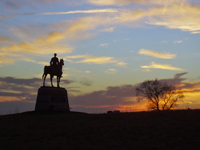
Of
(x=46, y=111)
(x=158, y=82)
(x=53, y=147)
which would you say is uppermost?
(x=158, y=82)

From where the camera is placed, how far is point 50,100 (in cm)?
3022

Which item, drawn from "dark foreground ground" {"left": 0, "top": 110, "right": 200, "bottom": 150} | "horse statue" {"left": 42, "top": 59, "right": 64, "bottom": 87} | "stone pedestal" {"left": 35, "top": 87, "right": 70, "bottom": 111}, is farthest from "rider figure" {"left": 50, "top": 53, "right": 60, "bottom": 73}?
"dark foreground ground" {"left": 0, "top": 110, "right": 200, "bottom": 150}

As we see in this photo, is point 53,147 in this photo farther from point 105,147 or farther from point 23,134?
point 23,134

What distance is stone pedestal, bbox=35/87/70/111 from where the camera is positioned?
30.0 m

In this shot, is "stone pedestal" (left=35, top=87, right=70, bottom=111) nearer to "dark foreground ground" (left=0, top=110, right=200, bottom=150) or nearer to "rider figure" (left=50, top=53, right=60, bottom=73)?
"rider figure" (left=50, top=53, right=60, bottom=73)

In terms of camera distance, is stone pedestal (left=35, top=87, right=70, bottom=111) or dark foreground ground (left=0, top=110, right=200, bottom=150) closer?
dark foreground ground (left=0, top=110, right=200, bottom=150)

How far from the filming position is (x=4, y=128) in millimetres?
19078

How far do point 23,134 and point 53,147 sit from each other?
4.53 m

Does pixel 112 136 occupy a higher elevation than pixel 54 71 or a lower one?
lower

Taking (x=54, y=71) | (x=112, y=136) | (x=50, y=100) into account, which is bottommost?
(x=112, y=136)

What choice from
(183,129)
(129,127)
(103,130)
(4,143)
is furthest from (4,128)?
(183,129)

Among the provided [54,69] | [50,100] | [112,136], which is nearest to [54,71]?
[54,69]

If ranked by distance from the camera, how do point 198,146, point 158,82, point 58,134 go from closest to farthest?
point 198,146, point 58,134, point 158,82

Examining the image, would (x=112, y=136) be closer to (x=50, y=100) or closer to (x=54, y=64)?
(x=50, y=100)
